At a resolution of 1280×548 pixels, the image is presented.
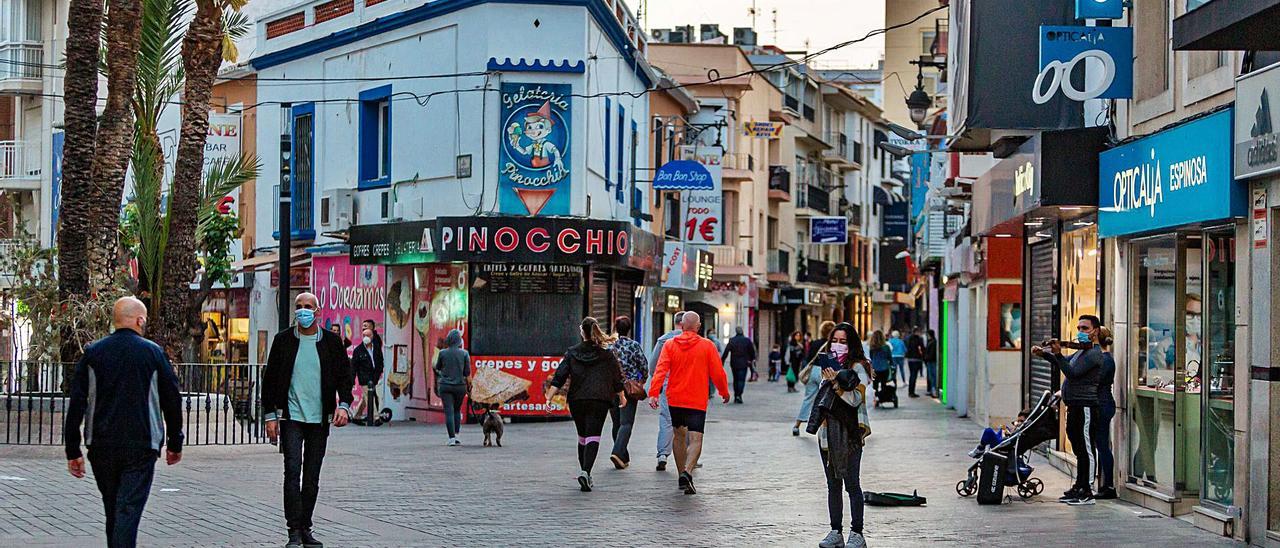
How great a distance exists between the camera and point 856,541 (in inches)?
469

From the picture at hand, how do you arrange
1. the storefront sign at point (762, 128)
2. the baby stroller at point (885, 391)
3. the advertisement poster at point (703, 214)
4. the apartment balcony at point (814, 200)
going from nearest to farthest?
1. the baby stroller at point (885, 391)
2. the advertisement poster at point (703, 214)
3. the storefront sign at point (762, 128)
4. the apartment balcony at point (814, 200)

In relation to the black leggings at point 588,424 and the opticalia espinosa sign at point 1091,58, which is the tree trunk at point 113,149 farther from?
the opticalia espinosa sign at point 1091,58

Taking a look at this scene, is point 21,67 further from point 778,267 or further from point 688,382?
point 688,382

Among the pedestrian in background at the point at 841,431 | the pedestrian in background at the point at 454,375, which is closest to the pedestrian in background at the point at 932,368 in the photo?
the pedestrian in background at the point at 454,375

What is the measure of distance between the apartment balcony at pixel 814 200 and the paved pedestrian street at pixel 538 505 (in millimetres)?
45043

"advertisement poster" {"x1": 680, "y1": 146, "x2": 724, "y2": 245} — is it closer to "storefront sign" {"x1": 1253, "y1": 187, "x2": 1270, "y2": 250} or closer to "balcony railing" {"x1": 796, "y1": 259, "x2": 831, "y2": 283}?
"balcony railing" {"x1": 796, "y1": 259, "x2": 831, "y2": 283}

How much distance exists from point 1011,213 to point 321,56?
17090mm

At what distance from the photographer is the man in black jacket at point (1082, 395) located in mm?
15375

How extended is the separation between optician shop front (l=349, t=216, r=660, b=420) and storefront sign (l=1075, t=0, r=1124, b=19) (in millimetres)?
13497

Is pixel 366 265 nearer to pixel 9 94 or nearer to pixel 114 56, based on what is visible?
pixel 114 56

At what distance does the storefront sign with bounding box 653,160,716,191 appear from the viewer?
33.5m

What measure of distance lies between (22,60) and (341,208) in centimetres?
1912

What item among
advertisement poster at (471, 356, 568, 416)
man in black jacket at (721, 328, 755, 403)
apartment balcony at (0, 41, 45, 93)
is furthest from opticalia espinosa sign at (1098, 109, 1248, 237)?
apartment balcony at (0, 41, 45, 93)

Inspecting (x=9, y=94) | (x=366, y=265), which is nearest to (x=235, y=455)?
(x=366, y=265)
